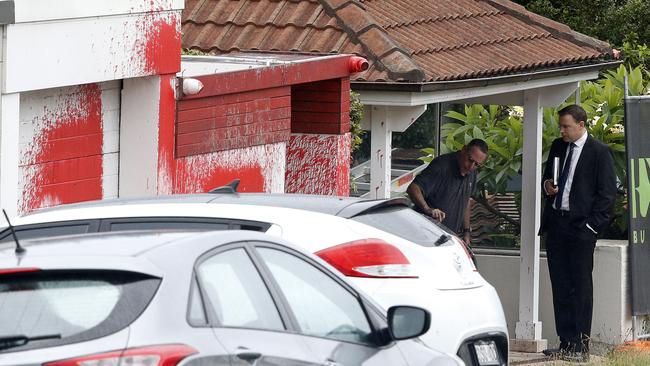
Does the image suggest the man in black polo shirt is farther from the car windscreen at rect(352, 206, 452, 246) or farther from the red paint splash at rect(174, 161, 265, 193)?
the car windscreen at rect(352, 206, 452, 246)

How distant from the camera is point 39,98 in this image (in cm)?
930

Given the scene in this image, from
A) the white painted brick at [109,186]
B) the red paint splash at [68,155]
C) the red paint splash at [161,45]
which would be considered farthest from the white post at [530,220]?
the red paint splash at [68,155]

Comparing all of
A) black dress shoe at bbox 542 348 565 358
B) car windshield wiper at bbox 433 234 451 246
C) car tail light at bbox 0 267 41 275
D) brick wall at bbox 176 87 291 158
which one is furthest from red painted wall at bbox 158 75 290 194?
car tail light at bbox 0 267 41 275

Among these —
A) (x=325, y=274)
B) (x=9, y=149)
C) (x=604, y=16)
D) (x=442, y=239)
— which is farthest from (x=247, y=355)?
(x=604, y=16)

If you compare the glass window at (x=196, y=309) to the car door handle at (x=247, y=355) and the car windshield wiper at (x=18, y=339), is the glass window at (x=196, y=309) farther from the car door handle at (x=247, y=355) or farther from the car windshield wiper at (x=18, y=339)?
the car windshield wiper at (x=18, y=339)

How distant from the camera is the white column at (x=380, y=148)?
12.5 meters

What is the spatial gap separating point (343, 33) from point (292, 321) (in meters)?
7.99

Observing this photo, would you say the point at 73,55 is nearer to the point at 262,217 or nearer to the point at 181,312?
the point at 262,217

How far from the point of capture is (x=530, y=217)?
1445 centimetres

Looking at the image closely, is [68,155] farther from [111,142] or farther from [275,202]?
[275,202]

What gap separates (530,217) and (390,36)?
273cm

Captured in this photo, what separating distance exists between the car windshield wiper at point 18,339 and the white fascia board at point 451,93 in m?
8.11

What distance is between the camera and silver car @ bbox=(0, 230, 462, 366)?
4.11 m

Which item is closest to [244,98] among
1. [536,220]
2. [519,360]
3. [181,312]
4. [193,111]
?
[193,111]
